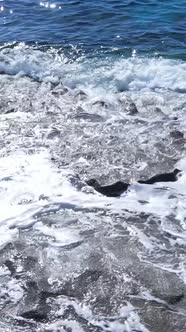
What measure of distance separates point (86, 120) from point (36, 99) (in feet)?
5.23

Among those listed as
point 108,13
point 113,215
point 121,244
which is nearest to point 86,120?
point 113,215

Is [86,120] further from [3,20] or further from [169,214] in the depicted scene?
[3,20]

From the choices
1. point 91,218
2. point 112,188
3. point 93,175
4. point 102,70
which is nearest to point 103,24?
point 102,70

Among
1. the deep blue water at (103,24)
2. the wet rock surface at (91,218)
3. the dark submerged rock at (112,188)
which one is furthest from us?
the deep blue water at (103,24)

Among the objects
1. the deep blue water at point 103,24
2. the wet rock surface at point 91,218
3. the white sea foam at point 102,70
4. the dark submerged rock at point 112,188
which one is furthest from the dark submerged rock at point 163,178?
the deep blue water at point 103,24

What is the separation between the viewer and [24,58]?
11656mm

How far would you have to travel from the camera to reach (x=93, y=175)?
671 centimetres

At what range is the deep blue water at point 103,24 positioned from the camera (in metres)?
11.7

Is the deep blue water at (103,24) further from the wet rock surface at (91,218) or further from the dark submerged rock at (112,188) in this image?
the dark submerged rock at (112,188)

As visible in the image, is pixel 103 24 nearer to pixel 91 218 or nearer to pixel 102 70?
pixel 102 70

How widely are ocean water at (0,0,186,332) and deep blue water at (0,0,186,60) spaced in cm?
6

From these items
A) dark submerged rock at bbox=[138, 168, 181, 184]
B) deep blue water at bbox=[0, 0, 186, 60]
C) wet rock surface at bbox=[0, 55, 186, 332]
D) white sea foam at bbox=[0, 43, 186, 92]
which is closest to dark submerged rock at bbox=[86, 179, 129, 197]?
wet rock surface at bbox=[0, 55, 186, 332]

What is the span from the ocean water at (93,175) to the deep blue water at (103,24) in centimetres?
6

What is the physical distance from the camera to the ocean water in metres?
4.70
